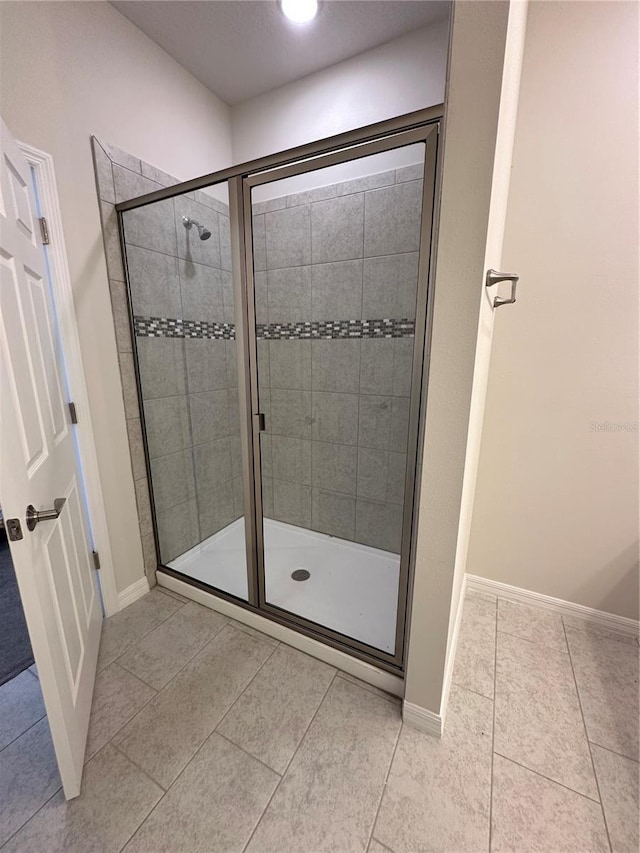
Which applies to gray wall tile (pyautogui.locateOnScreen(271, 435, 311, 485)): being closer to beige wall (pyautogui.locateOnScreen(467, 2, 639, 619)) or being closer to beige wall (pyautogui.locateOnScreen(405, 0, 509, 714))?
beige wall (pyautogui.locateOnScreen(467, 2, 639, 619))

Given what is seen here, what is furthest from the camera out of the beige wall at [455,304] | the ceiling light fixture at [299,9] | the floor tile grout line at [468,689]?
the ceiling light fixture at [299,9]

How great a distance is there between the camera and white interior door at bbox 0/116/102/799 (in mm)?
924

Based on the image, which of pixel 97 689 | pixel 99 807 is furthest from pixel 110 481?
pixel 99 807

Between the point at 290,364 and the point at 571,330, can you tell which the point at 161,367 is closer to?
the point at 290,364

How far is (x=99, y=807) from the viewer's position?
1.08m

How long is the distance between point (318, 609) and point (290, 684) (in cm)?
38

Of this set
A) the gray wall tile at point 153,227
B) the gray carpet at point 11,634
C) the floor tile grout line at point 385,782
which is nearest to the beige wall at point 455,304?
the floor tile grout line at point 385,782

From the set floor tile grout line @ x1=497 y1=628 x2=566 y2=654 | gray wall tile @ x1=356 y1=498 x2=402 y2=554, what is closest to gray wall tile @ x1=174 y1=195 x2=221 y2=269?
gray wall tile @ x1=356 y1=498 x2=402 y2=554

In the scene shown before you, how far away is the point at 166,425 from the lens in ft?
6.78

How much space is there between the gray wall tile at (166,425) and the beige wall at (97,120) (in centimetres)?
17

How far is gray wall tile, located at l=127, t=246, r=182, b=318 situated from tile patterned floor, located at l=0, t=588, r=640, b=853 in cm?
166

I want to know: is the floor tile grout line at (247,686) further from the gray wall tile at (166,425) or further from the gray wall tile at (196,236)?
the gray wall tile at (196,236)

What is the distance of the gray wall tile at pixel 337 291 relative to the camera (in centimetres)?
211

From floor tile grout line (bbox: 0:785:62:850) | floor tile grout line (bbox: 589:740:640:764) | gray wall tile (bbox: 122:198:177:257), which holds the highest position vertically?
gray wall tile (bbox: 122:198:177:257)
